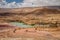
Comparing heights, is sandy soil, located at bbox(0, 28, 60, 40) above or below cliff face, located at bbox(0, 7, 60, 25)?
below

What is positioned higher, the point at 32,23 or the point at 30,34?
the point at 32,23

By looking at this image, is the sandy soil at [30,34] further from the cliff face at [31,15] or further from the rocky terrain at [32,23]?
the cliff face at [31,15]

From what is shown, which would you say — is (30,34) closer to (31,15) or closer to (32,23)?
(32,23)

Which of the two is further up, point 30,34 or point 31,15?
point 31,15

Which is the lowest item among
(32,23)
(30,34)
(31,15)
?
(30,34)

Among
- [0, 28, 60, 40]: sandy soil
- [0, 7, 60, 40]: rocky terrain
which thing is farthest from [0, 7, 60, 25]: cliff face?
[0, 28, 60, 40]: sandy soil

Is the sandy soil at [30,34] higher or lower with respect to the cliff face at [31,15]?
lower

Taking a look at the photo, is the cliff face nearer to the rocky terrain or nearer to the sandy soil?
the rocky terrain

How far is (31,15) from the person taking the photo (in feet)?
5.43

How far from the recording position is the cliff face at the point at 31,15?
1.63 metres

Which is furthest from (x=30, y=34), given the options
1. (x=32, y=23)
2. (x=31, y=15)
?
(x=31, y=15)

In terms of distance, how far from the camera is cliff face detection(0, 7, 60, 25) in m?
1.63

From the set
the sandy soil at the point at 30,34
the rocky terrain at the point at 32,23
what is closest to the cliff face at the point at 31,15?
the rocky terrain at the point at 32,23

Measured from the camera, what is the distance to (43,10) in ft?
5.46
